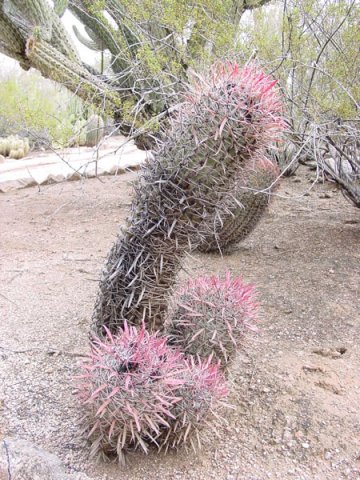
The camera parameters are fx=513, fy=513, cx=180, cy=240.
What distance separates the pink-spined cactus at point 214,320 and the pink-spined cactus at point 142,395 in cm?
14

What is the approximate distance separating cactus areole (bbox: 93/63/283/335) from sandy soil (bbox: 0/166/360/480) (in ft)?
1.56

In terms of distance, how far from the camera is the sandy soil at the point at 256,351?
1.84 m

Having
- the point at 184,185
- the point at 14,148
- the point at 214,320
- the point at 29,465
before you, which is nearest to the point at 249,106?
the point at 184,185

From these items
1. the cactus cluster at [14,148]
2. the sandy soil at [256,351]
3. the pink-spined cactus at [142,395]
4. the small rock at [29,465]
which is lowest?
the cactus cluster at [14,148]

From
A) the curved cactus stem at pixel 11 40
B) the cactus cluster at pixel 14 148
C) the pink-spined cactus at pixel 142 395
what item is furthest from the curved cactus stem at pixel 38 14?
the cactus cluster at pixel 14 148

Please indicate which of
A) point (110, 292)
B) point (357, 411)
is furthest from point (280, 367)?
point (110, 292)

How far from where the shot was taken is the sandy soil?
184 centimetres

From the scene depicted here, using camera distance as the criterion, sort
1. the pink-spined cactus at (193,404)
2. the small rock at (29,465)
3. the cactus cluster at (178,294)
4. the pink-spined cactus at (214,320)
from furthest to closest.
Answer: the pink-spined cactus at (214,320), the pink-spined cactus at (193,404), the cactus cluster at (178,294), the small rock at (29,465)

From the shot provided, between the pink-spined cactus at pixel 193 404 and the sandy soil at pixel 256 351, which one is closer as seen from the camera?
the pink-spined cactus at pixel 193 404

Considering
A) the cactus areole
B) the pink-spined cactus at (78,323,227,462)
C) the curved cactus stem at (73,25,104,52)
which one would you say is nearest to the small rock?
the pink-spined cactus at (78,323,227,462)

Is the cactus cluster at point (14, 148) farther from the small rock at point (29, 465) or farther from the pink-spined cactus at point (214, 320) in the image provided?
the small rock at point (29, 465)

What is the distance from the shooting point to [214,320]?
1.98m

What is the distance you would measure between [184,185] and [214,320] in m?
0.54

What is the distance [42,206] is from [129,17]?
2.63 metres
